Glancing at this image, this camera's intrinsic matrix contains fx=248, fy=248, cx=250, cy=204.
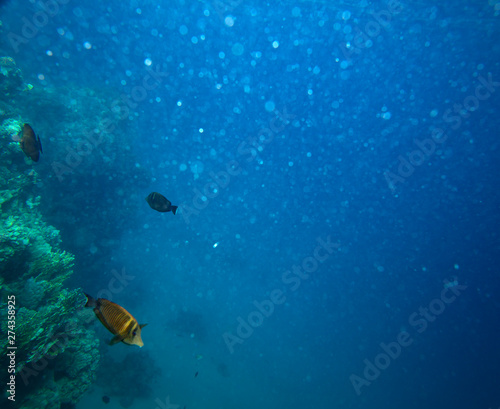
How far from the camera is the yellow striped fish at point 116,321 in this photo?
218 cm

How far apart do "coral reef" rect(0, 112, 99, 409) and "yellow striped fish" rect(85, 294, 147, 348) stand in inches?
144

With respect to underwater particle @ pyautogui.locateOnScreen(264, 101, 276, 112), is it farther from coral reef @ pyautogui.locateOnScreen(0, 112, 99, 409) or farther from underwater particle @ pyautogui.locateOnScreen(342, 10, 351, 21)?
coral reef @ pyautogui.locateOnScreen(0, 112, 99, 409)

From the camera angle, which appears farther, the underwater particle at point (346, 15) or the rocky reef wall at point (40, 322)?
the underwater particle at point (346, 15)

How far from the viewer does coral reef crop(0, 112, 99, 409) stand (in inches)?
184

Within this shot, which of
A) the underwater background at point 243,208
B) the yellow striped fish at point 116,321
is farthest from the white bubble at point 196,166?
the yellow striped fish at point 116,321

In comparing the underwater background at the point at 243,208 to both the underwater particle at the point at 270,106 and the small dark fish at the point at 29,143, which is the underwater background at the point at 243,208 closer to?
the underwater particle at the point at 270,106

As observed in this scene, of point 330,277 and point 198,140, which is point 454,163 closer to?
point 330,277

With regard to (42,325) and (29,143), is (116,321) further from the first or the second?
(42,325)

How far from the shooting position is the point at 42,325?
4.96 meters

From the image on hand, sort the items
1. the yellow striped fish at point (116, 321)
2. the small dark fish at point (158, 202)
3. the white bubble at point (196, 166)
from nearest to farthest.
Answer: the yellow striped fish at point (116, 321) < the small dark fish at point (158, 202) < the white bubble at point (196, 166)

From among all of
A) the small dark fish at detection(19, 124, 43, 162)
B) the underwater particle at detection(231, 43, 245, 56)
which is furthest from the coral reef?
the underwater particle at detection(231, 43, 245, 56)

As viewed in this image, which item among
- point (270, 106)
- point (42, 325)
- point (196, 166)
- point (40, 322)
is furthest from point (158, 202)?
point (270, 106)

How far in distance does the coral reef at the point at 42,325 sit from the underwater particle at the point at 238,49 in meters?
57.8

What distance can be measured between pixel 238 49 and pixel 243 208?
36629 mm
